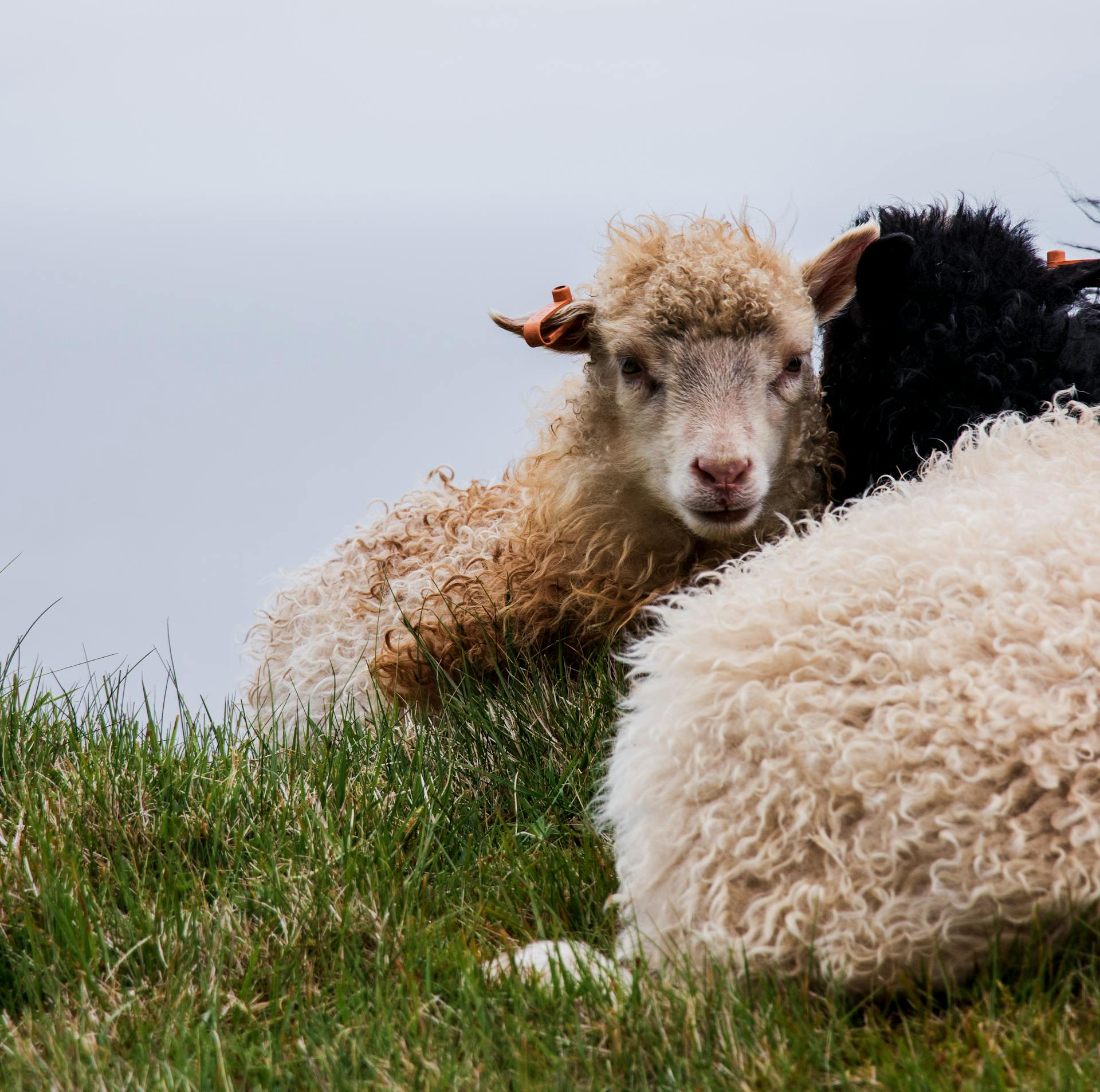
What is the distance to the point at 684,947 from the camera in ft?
8.41

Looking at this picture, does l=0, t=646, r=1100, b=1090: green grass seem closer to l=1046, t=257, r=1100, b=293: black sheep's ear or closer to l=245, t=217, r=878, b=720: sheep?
l=245, t=217, r=878, b=720: sheep

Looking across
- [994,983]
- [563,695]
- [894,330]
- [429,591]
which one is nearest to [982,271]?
[894,330]

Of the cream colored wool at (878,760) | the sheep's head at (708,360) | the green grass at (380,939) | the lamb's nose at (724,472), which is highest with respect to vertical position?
the sheep's head at (708,360)

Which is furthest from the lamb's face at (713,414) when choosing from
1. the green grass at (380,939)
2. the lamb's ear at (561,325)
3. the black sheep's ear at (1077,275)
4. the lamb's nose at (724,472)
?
the black sheep's ear at (1077,275)

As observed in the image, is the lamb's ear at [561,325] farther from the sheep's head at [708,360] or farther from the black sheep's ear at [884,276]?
the black sheep's ear at [884,276]

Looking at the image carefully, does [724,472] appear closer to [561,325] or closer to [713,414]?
[713,414]

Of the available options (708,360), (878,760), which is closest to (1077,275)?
(708,360)

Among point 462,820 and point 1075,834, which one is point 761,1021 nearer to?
point 1075,834

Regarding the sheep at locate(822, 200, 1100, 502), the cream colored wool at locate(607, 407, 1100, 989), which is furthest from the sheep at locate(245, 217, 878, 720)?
the cream colored wool at locate(607, 407, 1100, 989)

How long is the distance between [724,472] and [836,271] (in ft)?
3.37

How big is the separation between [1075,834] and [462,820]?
1957 millimetres

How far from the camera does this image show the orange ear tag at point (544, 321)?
448 centimetres

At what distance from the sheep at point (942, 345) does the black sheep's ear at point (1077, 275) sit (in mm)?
22

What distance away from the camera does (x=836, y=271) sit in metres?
4.53
